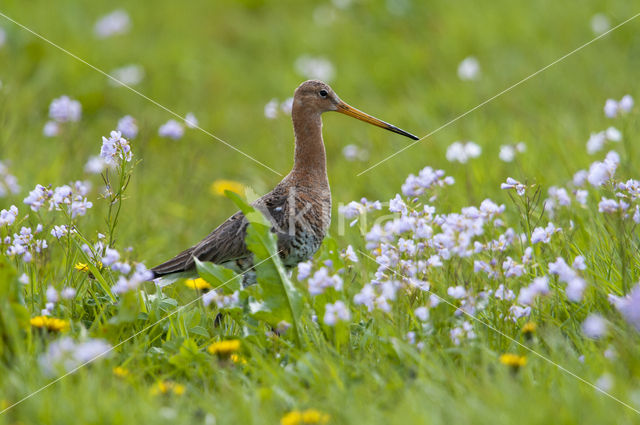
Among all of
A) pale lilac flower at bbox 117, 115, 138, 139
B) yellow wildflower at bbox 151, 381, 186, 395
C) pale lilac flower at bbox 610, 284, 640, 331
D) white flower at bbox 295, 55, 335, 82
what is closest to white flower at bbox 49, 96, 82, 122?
pale lilac flower at bbox 117, 115, 138, 139

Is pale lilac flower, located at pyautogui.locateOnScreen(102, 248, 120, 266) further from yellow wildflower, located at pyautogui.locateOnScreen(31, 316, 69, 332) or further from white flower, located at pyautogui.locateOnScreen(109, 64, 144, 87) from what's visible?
white flower, located at pyautogui.locateOnScreen(109, 64, 144, 87)

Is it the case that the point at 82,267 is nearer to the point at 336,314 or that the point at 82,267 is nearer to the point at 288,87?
the point at 336,314

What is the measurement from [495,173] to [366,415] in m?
3.76

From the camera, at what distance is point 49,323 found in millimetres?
3512

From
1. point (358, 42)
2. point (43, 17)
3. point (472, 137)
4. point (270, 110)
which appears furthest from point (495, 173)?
point (43, 17)

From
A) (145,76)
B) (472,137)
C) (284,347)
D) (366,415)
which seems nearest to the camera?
(366,415)

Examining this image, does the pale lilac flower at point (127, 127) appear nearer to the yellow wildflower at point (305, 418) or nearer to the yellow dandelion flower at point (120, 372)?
the yellow dandelion flower at point (120, 372)

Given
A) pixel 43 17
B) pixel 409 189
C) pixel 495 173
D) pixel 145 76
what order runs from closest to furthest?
pixel 409 189 → pixel 495 173 → pixel 145 76 → pixel 43 17

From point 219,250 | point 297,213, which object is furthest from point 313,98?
point 219,250

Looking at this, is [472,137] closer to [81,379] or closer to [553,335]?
[553,335]

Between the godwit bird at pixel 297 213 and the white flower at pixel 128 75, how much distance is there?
15.7ft

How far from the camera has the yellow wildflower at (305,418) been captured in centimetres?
288

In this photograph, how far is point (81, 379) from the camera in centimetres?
317

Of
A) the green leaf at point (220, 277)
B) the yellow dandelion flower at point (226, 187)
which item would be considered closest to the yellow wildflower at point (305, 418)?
the green leaf at point (220, 277)
